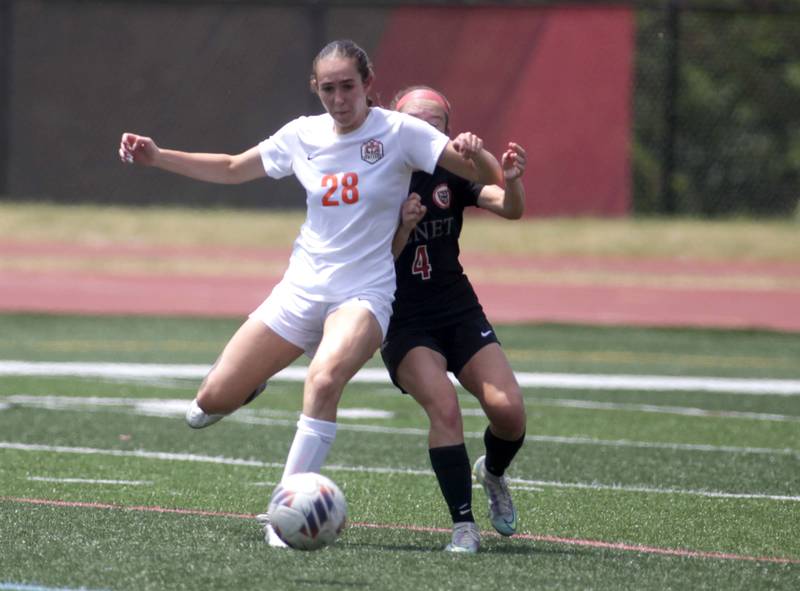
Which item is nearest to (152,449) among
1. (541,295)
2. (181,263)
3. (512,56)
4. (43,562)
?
(43,562)

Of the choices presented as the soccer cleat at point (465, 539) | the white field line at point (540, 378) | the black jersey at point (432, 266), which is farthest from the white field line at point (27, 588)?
the white field line at point (540, 378)

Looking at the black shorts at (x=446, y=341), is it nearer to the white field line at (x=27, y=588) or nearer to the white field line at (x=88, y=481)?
the white field line at (x=27, y=588)

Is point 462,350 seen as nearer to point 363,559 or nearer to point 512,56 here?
point 363,559

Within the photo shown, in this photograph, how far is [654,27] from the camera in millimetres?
22625

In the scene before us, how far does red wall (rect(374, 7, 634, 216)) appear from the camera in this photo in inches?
866

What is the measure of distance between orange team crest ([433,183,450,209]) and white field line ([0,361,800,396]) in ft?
19.5

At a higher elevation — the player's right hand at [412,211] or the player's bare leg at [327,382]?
the player's right hand at [412,211]

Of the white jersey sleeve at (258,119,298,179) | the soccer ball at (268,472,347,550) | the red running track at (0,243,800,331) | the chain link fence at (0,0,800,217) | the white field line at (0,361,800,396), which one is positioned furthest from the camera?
the chain link fence at (0,0,800,217)

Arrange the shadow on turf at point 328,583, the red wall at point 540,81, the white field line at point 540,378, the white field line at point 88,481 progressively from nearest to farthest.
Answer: the shadow on turf at point 328,583 < the white field line at point 88,481 < the white field line at point 540,378 < the red wall at point 540,81

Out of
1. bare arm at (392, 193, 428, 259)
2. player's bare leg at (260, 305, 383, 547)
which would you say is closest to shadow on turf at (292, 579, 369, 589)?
player's bare leg at (260, 305, 383, 547)

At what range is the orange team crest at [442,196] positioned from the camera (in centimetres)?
691

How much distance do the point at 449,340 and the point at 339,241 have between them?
0.71 metres

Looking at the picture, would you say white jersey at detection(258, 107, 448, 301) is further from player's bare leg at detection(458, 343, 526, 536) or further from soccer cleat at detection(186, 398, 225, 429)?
soccer cleat at detection(186, 398, 225, 429)

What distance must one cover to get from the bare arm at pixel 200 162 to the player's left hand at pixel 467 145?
101cm
